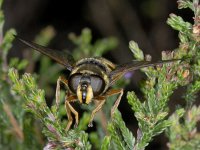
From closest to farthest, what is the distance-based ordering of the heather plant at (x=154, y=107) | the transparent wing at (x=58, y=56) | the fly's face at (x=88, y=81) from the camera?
1. the heather plant at (x=154, y=107)
2. the fly's face at (x=88, y=81)
3. the transparent wing at (x=58, y=56)

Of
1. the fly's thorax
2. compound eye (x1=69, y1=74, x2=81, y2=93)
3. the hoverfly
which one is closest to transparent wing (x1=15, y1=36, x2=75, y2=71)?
the hoverfly

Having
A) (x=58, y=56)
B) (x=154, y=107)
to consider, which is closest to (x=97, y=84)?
(x=154, y=107)

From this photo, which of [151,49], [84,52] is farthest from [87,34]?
[151,49]

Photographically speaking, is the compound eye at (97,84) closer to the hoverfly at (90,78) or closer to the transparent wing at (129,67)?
the hoverfly at (90,78)

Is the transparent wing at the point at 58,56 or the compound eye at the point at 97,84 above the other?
the transparent wing at the point at 58,56

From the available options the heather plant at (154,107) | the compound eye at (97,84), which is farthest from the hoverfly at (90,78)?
the heather plant at (154,107)

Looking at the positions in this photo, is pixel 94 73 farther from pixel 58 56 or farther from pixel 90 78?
pixel 58 56

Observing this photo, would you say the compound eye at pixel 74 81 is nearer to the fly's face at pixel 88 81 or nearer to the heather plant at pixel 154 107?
Result: the fly's face at pixel 88 81

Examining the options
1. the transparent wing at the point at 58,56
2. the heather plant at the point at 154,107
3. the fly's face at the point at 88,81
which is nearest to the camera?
the heather plant at the point at 154,107

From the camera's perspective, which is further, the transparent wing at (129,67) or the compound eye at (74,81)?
the compound eye at (74,81)

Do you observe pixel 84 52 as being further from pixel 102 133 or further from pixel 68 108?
pixel 68 108
